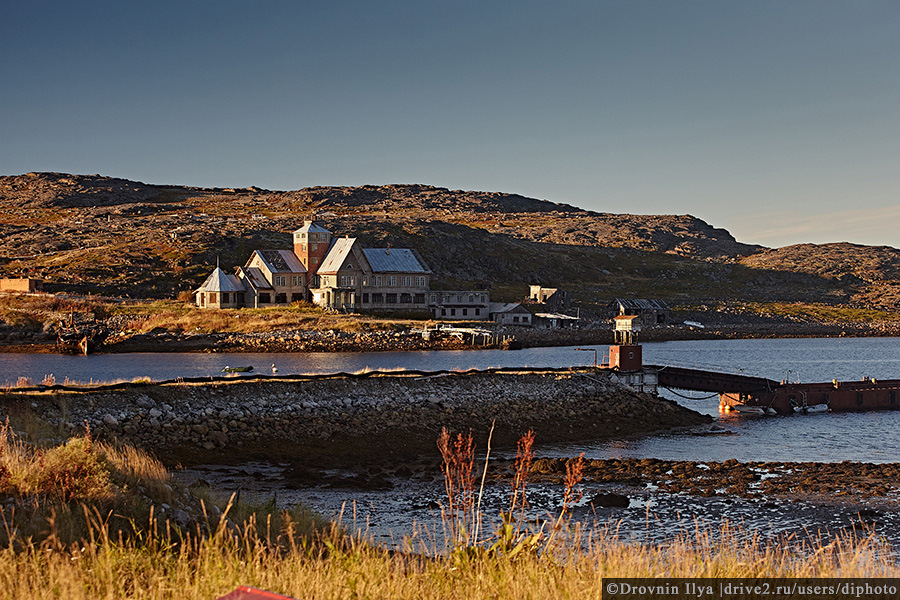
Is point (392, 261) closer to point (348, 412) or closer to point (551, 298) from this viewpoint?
point (551, 298)

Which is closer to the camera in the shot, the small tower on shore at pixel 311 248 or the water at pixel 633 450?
the water at pixel 633 450

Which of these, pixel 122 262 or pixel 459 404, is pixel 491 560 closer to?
pixel 459 404

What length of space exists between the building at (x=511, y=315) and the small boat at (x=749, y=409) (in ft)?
181

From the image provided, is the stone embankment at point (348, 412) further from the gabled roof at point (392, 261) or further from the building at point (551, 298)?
the building at point (551, 298)

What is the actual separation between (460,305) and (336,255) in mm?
15725

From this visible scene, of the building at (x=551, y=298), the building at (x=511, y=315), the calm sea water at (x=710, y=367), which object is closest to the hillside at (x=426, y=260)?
the building at (x=551, y=298)

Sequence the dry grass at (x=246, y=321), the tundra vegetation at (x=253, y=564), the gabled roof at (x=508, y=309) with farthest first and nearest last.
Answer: the gabled roof at (x=508, y=309) → the dry grass at (x=246, y=321) → the tundra vegetation at (x=253, y=564)

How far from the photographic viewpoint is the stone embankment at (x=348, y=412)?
25609 mm

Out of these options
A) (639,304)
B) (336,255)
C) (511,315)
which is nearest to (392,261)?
(336,255)

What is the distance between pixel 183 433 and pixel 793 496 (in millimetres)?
18361

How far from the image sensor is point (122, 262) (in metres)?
110

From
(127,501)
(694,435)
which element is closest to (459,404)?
(694,435)

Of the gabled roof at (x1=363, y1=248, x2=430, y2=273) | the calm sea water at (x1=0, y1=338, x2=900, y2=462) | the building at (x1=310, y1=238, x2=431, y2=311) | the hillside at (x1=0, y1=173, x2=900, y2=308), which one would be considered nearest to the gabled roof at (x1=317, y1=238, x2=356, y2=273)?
the building at (x1=310, y1=238, x2=431, y2=311)

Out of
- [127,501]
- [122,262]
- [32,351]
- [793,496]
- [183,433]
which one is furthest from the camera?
[122,262]
